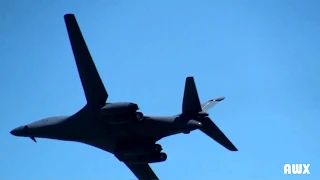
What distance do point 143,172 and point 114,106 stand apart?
12.3 m

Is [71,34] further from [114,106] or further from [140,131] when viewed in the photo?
[140,131]

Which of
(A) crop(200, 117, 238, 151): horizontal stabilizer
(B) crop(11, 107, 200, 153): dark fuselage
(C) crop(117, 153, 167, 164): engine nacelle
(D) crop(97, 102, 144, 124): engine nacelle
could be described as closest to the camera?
(D) crop(97, 102, 144, 124): engine nacelle

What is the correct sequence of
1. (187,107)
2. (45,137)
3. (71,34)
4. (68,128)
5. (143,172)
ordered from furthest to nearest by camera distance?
(143,172)
(45,137)
(68,128)
(187,107)
(71,34)

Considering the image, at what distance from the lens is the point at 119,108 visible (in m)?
29.3

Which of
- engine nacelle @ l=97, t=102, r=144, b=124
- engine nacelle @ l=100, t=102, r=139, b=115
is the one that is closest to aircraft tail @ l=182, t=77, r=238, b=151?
engine nacelle @ l=97, t=102, r=144, b=124

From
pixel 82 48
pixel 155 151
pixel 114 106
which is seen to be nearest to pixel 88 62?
pixel 82 48

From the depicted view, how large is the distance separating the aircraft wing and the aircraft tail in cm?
955

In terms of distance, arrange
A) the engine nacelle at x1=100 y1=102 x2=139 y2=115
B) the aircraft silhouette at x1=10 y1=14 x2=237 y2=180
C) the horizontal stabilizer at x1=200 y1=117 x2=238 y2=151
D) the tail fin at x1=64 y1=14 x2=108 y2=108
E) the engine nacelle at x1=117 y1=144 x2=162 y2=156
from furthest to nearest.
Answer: the engine nacelle at x1=117 y1=144 x2=162 y2=156 < the horizontal stabilizer at x1=200 y1=117 x2=238 y2=151 < the aircraft silhouette at x1=10 y1=14 x2=237 y2=180 < the engine nacelle at x1=100 y1=102 x2=139 y2=115 < the tail fin at x1=64 y1=14 x2=108 y2=108

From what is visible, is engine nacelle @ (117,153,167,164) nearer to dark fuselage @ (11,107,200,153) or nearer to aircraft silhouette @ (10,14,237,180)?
aircraft silhouette @ (10,14,237,180)

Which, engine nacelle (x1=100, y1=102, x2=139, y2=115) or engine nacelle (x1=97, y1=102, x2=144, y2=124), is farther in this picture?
engine nacelle (x1=97, y1=102, x2=144, y2=124)

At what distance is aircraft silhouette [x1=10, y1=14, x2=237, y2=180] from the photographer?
29.5 metres

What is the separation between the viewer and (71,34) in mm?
28844

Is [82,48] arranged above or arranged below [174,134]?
above

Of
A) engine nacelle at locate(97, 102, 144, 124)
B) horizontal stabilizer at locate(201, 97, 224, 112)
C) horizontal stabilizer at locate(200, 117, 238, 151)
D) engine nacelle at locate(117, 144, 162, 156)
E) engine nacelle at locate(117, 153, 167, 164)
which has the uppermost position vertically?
horizontal stabilizer at locate(201, 97, 224, 112)
